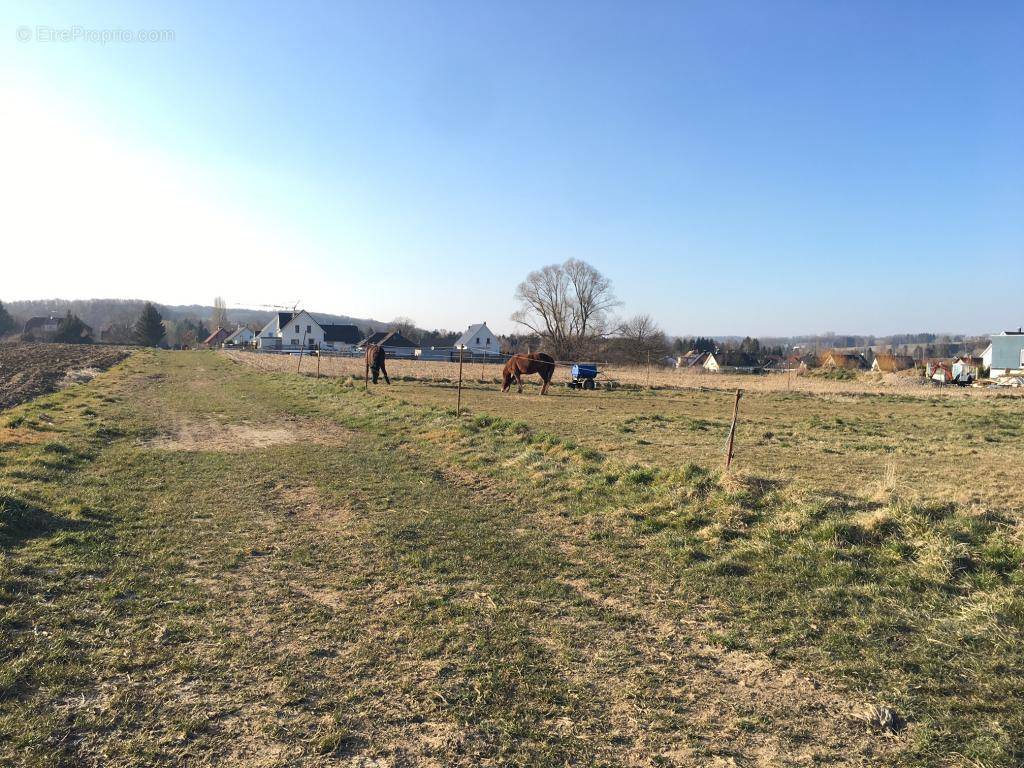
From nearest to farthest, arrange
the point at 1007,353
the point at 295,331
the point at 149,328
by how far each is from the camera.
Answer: the point at 1007,353 < the point at 295,331 < the point at 149,328

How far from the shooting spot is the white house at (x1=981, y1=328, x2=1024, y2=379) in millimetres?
57222

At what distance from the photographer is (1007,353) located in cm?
5869

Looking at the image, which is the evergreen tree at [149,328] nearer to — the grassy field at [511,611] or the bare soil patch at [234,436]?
the bare soil patch at [234,436]

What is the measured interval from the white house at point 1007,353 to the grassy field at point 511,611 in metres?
63.3

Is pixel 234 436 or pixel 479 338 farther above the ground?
pixel 479 338

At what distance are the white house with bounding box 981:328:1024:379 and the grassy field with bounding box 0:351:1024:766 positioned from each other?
208 feet

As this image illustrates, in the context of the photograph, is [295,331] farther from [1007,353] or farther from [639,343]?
[1007,353]

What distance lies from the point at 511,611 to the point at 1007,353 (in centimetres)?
7357

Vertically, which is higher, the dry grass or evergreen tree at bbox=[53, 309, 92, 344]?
evergreen tree at bbox=[53, 309, 92, 344]

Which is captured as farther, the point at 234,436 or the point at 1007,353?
the point at 1007,353

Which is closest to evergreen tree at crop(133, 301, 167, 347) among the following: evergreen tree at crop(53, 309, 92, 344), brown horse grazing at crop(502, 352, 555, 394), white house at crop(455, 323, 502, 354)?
evergreen tree at crop(53, 309, 92, 344)

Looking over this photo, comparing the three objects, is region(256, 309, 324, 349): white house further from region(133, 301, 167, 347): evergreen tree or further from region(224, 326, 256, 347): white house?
region(224, 326, 256, 347): white house

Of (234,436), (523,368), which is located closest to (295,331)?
(523,368)

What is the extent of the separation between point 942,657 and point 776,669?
3.60 ft
